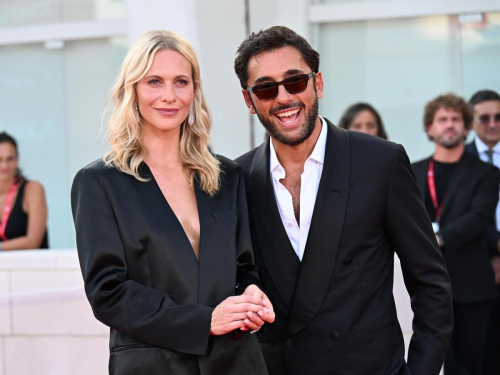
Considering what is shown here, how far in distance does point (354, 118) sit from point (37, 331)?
9.78 ft

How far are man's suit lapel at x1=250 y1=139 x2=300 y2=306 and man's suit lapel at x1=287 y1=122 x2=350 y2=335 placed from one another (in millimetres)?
62

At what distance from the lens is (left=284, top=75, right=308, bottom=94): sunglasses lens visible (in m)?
3.07

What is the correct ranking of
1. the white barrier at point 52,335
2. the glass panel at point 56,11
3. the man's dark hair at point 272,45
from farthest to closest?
the glass panel at point 56,11
the white barrier at point 52,335
the man's dark hair at point 272,45

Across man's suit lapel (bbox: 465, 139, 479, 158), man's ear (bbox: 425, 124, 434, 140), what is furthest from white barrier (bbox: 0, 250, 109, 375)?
man's suit lapel (bbox: 465, 139, 479, 158)

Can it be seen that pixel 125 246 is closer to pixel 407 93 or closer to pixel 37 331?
pixel 37 331

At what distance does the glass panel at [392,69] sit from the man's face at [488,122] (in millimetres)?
1025

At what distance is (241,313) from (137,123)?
831 millimetres

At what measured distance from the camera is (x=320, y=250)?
2930 millimetres

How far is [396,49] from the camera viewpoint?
7.90 m

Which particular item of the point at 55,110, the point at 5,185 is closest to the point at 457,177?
the point at 5,185

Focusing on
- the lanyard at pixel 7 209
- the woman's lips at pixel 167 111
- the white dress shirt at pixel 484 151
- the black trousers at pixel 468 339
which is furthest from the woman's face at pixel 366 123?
the woman's lips at pixel 167 111

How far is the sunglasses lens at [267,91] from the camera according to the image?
3.07m

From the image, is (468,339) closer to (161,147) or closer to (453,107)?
(453,107)

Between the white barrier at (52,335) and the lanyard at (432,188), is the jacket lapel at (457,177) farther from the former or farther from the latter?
the white barrier at (52,335)
